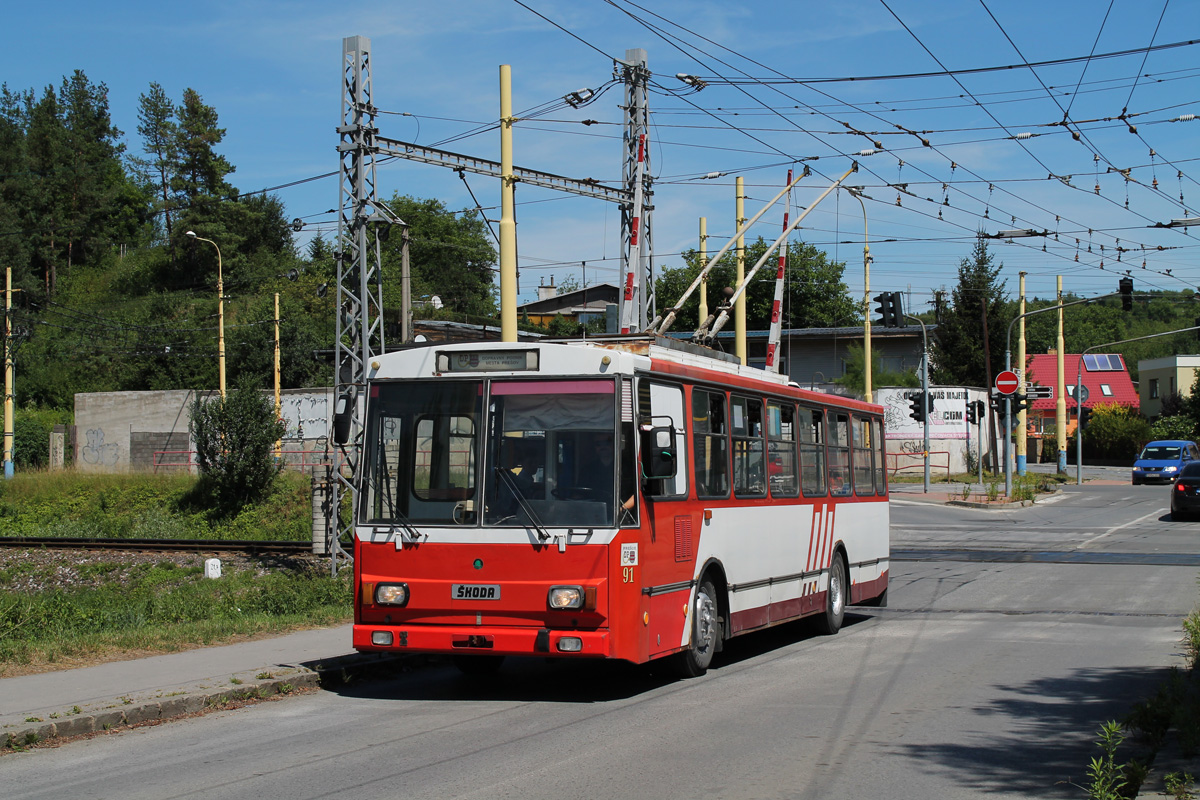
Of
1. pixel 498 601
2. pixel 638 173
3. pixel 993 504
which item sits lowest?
pixel 993 504

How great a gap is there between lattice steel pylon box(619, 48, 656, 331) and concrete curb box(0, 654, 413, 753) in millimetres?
9669

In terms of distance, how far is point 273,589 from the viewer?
1761 cm

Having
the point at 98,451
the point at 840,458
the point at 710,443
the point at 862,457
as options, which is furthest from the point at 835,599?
the point at 98,451

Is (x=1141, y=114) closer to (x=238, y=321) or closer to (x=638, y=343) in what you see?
(x=638, y=343)

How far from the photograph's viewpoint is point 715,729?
27.8ft

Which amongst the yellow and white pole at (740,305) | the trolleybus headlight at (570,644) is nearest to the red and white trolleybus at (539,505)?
the trolleybus headlight at (570,644)

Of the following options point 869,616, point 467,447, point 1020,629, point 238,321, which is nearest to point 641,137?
point 869,616

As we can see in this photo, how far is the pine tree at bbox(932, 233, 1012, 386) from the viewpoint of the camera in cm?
7312

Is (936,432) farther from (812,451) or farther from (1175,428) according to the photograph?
(812,451)

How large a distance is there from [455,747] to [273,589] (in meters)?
10.4

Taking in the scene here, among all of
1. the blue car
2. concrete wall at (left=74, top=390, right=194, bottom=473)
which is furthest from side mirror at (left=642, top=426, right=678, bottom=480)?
the blue car

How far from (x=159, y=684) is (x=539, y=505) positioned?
137 inches

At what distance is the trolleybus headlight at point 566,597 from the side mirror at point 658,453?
3.62 feet

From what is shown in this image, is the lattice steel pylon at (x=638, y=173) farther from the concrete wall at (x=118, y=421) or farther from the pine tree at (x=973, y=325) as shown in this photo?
the pine tree at (x=973, y=325)
